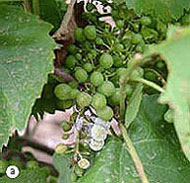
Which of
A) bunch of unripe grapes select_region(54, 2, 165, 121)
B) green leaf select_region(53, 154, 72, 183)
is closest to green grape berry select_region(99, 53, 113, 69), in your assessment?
bunch of unripe grapes select_region(54, 2, 165, 121)

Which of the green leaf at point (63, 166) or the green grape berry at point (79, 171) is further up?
the green grape berry at point (79, 171)

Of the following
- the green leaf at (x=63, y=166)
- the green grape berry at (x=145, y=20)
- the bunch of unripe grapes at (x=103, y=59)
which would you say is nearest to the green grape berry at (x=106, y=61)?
the bunch of unripe grapes at (x=103, y=59)

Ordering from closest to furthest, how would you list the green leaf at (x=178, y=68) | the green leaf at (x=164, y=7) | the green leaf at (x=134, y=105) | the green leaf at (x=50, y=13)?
the green leaf at (x=178, y=68), the green leaf at (x=134, y=105), the green leaf at (x=164, y=7), the green leaf at (x=50, y=13)

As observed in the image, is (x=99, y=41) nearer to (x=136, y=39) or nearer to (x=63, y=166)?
(x=136, y=39)

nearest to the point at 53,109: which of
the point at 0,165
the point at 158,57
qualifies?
the point at 0,165

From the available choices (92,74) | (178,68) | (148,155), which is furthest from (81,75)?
(178,68)

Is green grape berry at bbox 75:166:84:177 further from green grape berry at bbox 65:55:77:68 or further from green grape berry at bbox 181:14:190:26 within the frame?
green grape berry at bbox 181:14:190:26

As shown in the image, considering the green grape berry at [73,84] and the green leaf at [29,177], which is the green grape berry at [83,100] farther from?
the green leaf at [29,177]
